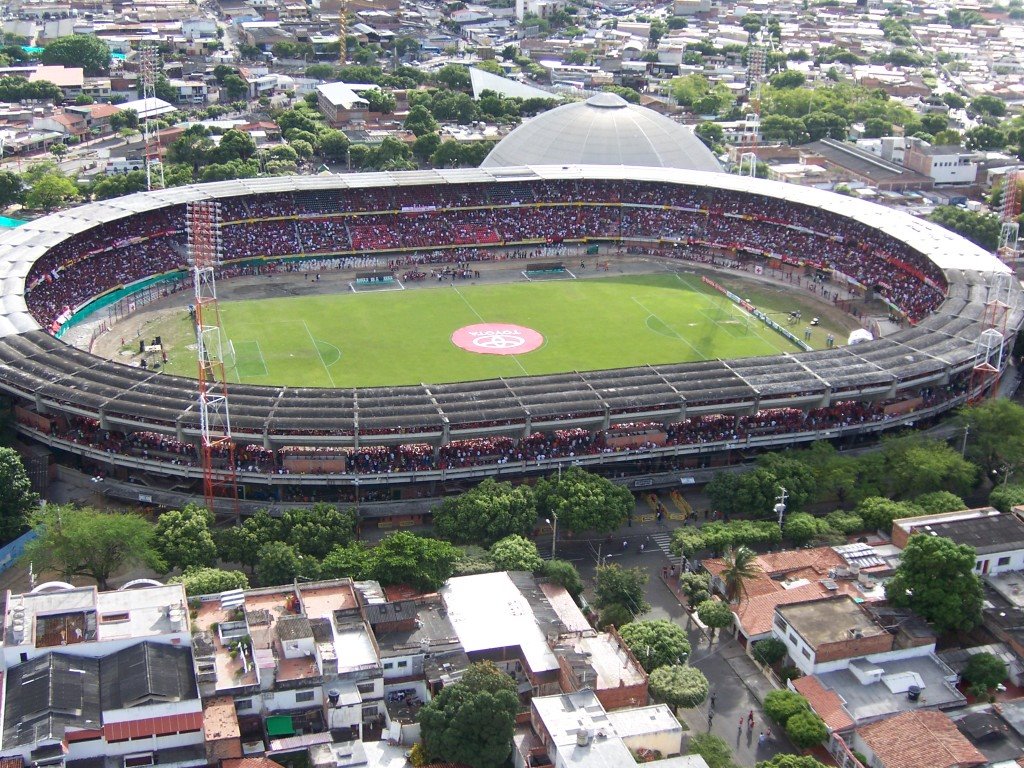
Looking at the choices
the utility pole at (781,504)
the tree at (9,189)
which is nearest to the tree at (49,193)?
the tree at (9,189)

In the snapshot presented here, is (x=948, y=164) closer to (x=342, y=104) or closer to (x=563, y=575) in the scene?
(x=342, y=104)

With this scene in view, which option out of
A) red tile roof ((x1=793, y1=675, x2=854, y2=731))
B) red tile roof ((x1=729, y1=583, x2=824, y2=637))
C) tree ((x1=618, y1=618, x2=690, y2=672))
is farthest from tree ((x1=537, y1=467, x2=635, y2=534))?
red tile roof ((x1=793, y1=675, x2=854, y2=731))

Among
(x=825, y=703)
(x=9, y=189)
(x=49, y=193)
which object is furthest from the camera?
(x=9, y=189)

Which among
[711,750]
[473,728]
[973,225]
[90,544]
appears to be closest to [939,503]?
[711,750]

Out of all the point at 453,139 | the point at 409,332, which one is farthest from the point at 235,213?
the point at 453,139

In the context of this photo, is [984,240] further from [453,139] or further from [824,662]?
[824,662]

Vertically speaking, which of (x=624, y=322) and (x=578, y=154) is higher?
(x=578, y=154)
